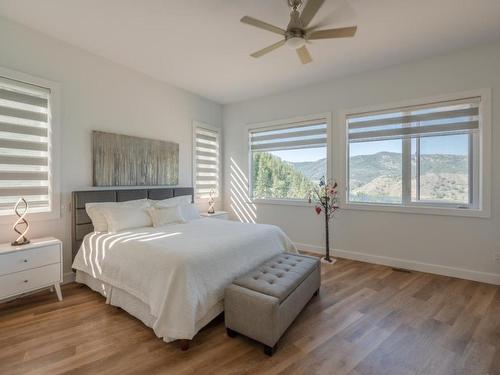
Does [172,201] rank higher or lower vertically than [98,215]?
higher

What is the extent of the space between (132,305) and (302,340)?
5.06ft

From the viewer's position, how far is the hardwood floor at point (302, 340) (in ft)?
5.65

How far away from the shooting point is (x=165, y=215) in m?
3.34

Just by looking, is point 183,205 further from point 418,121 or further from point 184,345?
point 418,121

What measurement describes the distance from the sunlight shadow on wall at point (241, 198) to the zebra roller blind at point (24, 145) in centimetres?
316

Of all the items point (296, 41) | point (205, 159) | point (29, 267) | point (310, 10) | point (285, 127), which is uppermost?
point (310, 10)

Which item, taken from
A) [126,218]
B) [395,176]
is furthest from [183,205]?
[395,176]

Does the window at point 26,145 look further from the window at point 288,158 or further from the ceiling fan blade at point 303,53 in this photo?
the window at point 288,158

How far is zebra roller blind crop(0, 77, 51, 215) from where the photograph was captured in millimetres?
2633

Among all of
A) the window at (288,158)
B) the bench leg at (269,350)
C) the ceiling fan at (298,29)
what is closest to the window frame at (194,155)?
the window at (288,158)

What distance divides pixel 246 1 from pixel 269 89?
226 centimetres

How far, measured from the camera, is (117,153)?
11.6 feet

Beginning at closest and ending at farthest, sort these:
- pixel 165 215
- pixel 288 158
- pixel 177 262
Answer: pixel 177 262
pixel 165 215
pixel 288 158

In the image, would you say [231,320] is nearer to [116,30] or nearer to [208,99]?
[116,30]
